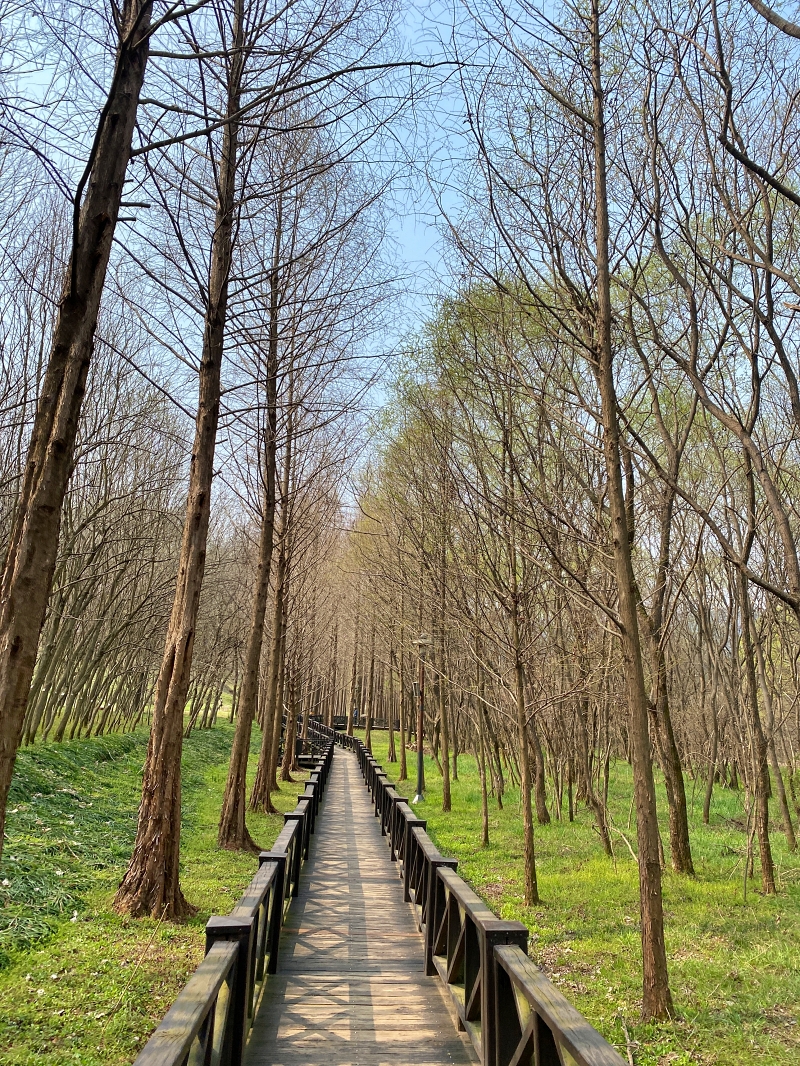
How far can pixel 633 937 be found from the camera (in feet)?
20.7

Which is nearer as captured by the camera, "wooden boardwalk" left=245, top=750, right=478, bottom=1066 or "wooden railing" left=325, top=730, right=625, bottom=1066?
"wooden railing" left=325, top=730, right=625, bottom=1066

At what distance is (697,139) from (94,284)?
5.02 m

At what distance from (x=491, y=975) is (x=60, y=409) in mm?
2992

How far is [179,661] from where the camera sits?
6.28 meters

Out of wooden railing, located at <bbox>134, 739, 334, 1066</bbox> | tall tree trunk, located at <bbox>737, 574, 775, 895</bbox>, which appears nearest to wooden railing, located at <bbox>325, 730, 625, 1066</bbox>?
wooden railing, located at <bbox>134, 739, 334, 1066</bbox>

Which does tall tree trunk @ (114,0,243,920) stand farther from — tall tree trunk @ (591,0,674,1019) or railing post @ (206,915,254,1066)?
railing post @ (206,915,254,1066)

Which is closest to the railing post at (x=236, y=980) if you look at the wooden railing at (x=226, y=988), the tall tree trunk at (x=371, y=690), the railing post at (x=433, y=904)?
the wooden railing at (x=226, y=988)

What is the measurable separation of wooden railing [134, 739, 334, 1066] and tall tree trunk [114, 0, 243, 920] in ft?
3.84

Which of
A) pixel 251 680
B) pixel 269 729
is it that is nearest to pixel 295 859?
pixel 251 680

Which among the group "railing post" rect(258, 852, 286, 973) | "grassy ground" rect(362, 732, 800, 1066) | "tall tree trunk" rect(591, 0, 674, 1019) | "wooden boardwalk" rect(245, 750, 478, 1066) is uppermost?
"tall tree trunk" rect(591, 0, 674, 1019)

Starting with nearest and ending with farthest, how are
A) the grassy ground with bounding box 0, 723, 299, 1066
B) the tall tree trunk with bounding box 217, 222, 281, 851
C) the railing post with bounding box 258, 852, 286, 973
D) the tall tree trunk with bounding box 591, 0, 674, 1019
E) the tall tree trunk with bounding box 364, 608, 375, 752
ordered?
the grassy ground with bounding box 0, 723, 299, 1066 → the tall tree trunk with bounding box 591, 0, 674, 1019 → the railing post with bounding box 258, 852, 286, 973 → the tall tree trunk with bounding box 217, 222, 281, 851 → the tall tree trunk with bounding box 364, 608, 375, 752

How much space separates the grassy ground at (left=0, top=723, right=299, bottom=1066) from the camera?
3.79 metres

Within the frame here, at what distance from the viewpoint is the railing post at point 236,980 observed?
318cm

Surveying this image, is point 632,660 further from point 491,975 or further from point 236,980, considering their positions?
point 236,980
